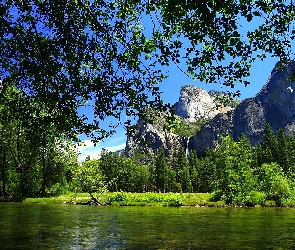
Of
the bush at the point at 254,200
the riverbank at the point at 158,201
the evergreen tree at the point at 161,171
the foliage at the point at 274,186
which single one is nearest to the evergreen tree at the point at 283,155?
the evergreen tree at the point at 161,171

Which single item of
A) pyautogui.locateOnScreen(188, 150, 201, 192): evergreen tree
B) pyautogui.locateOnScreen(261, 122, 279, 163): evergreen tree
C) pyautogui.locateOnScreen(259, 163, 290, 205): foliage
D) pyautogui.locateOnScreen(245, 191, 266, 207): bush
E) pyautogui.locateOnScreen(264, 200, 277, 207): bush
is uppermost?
pyautogui.locateOnScreen(261, 122, 279, 163): evergreen tree

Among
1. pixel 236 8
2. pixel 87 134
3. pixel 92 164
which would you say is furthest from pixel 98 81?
pixel 92 164

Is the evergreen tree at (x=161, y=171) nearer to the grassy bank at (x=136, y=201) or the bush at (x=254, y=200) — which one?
the grassy bank at (x=136, y=201)

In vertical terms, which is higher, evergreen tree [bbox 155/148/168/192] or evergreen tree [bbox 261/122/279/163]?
evergreen tree [bbox 261/122/279/163]

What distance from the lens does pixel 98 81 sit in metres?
8.73

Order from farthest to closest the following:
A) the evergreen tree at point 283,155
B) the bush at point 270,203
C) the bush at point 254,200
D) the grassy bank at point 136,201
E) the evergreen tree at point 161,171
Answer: the evergreen tree at point 161,171 → the evergreen tree at point 283,155 → the bush at point 270,203 → the grassy bank at point 136,201 → the bush at point 254,200

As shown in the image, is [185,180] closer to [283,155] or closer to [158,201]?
[283,155]

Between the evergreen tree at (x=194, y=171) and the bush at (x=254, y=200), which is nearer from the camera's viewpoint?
the bush at (x=254, y=200)

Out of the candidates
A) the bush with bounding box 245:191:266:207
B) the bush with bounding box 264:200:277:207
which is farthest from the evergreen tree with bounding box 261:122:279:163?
the bush with bounding box 264:200:277:207

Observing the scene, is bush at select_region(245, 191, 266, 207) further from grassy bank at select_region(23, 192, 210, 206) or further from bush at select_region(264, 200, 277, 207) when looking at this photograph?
grassy bank at select_region(23, 192, 210, 206)

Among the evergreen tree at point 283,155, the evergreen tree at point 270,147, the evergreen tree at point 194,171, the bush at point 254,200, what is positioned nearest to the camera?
the bush at point 254,200

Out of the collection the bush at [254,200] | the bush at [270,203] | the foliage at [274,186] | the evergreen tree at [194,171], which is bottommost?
the bush at [270,203]

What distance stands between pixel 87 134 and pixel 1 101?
274 centimetres

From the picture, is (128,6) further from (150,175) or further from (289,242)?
(150,175)
